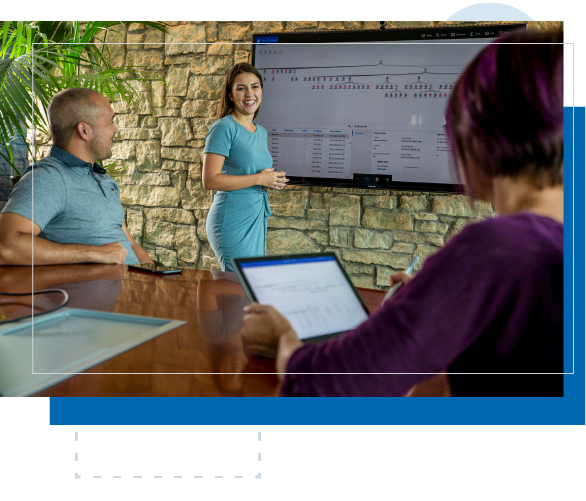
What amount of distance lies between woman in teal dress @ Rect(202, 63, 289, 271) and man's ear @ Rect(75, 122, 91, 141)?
541 millimetres

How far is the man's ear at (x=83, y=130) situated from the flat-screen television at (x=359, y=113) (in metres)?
0.81

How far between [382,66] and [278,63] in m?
0.66

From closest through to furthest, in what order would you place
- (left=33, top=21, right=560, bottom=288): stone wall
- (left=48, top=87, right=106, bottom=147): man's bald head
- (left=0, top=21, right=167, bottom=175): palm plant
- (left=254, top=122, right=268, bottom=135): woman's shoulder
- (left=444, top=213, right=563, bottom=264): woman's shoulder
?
(left=444, top=213, right=563, bottom=264): woman's shoulder < (left=0, top=21, right=167, bottom=175): palm plant < (left=48, top=87, right=106, bottom=147): man's bald head < (left=254, top=122, right=268, bottom=135): woman's shoulder < (left=33, top=21, right=560, bottom=288): stone wall

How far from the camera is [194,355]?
2.22ft

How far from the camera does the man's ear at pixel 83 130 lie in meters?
1.46

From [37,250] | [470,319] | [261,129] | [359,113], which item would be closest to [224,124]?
[261,129]

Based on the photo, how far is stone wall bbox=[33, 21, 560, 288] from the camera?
2.22 metres

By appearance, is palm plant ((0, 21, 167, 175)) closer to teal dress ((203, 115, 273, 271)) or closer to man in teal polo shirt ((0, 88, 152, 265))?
man in teal polo shirt ((0, 88, 152, 265))

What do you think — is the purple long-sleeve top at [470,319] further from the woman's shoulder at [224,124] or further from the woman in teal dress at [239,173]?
the woman's shoulder at [224,124]

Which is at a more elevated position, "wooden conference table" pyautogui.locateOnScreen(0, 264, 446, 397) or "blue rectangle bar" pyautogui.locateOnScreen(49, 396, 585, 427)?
"wooden conference table" pyautogui.locateOnScreen(0, 264, 446, 397)
